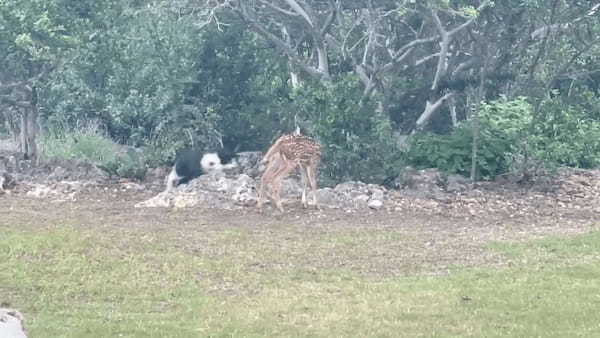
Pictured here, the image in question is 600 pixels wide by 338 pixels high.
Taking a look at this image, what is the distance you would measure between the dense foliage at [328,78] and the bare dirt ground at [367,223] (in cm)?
121

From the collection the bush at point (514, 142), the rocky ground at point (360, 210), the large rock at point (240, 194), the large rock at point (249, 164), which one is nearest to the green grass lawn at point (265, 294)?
the rocky ground at point (360, 210)

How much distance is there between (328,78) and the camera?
1831 cm

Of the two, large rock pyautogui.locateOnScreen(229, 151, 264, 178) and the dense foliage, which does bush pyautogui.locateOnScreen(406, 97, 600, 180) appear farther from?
large rock pyautogui.locateOnScreen(229, 151, 264, 178)

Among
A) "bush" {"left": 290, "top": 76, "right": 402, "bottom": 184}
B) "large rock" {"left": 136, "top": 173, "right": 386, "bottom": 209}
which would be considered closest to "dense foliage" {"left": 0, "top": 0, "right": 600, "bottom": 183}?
"bush" {"left": 290, "top": 76, "right": 402, "bottom": 184}

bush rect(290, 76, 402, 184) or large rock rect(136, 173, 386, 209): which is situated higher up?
bush rect(290, 76, 402, 184)

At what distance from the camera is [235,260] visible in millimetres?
11680

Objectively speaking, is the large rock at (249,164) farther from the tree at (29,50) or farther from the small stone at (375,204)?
the tree at (29,50)

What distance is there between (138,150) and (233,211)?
17.0ft

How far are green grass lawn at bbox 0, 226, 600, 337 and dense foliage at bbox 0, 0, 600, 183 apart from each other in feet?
16.6

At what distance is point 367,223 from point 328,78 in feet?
15.5

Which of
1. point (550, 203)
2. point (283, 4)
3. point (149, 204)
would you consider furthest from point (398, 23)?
point (149, 204)

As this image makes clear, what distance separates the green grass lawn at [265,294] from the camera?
30.0 ft

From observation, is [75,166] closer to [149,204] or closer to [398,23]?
[149,204]

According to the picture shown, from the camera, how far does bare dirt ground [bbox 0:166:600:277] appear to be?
39.6 ft
